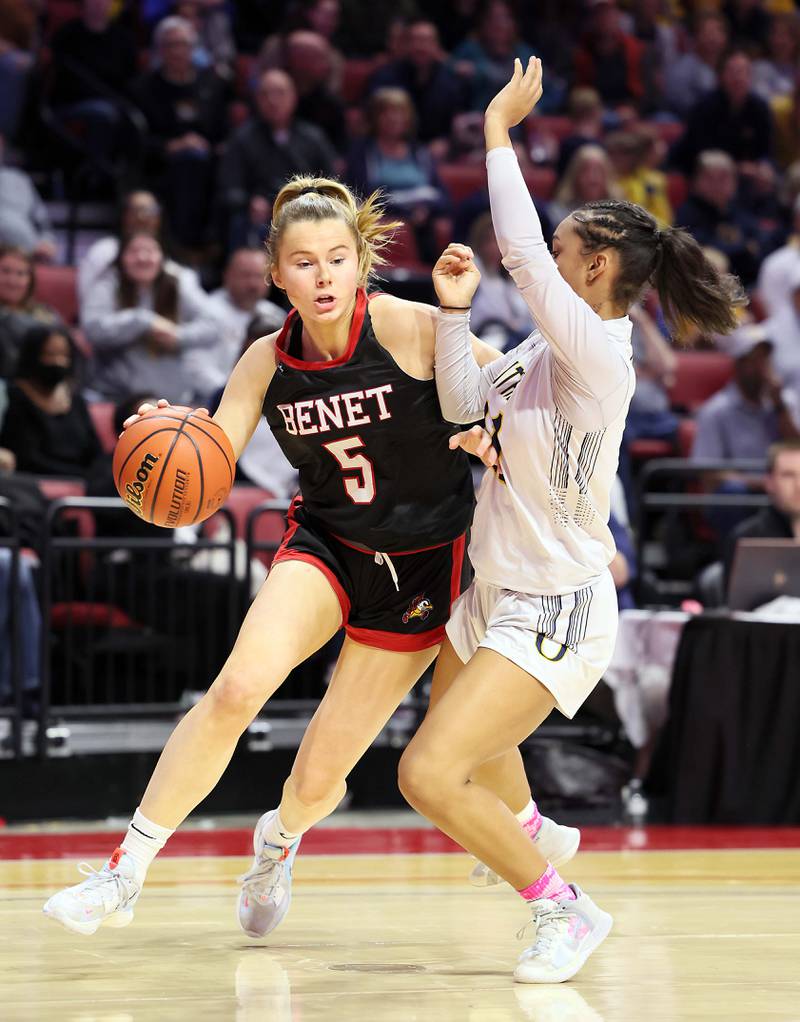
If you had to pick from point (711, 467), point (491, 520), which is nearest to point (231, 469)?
point (491, 520)

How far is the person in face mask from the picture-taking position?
7340 millimetres

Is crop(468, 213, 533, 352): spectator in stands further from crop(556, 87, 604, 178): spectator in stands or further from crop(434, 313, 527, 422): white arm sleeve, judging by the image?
crop(434, 313, 527, 422): white arm sleeve

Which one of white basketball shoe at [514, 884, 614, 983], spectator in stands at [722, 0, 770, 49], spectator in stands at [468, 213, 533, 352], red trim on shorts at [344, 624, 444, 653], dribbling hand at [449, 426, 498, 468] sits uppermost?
spectator in stands at [722, 0, 770, 49]

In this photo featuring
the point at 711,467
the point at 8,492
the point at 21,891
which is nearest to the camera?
the point at 21,891

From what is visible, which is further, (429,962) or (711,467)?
(711,467)

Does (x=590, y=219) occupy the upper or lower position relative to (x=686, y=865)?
upper

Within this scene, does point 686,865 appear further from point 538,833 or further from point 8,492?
point 8,492

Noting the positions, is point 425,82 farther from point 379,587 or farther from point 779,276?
point 379,587

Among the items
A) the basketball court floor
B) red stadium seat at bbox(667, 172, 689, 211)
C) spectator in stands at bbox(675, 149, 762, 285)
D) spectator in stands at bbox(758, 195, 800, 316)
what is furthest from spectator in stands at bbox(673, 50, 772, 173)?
the basketball court floor

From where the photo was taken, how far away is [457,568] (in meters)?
4.09

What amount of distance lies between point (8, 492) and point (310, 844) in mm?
1992

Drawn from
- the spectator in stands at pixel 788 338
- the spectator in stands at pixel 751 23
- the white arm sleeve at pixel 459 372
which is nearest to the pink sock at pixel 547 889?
the white arm sleeve at pixel 459 372

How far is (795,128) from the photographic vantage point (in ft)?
40.0

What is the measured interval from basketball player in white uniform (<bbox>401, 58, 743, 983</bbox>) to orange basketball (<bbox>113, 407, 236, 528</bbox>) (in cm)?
55
